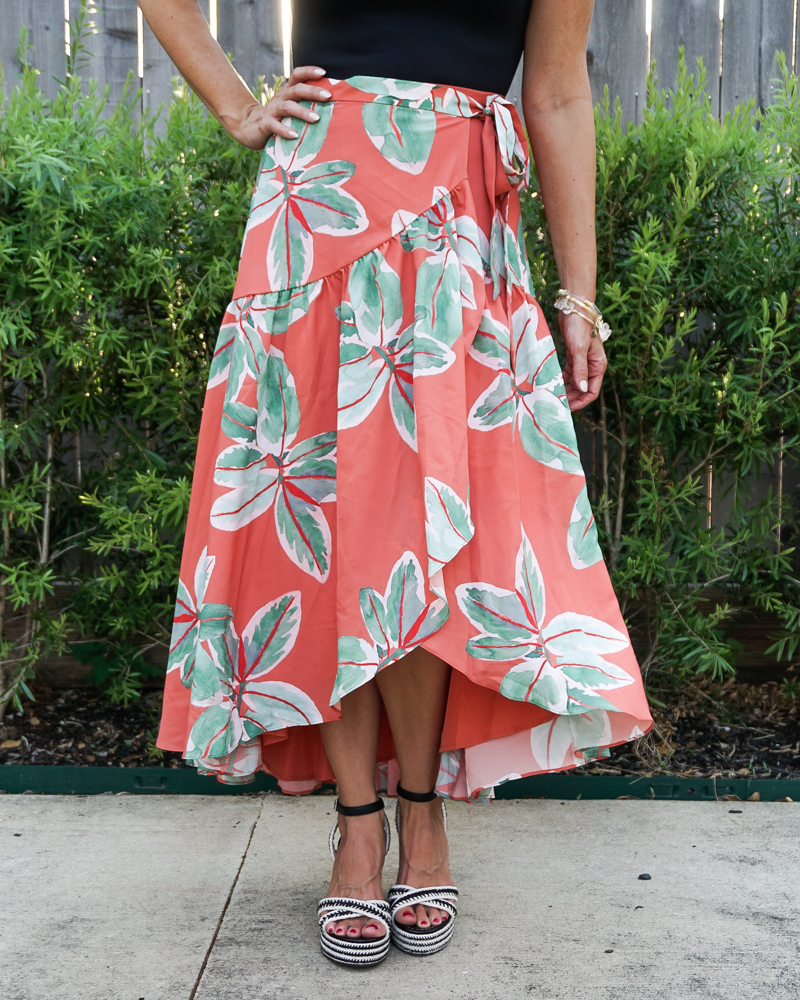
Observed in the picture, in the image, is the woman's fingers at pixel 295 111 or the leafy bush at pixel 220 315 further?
the leafy bush at pixel 220 315

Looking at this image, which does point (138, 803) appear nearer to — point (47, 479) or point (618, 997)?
point (47, 479)

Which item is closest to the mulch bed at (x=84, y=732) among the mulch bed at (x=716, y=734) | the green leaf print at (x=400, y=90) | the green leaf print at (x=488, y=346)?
the mulch bed at (x=716, y=734)

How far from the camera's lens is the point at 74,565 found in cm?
246

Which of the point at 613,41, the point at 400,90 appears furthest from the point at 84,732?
the point at 613,41

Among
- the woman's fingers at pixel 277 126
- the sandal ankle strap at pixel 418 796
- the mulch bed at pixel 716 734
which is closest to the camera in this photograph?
the woman's fingers at pixel 277 126

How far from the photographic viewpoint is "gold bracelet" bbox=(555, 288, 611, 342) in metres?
1.49

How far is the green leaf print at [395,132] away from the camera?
130 centimetres

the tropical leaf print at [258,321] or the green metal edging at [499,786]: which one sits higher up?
the tropical leaf print at [258,321]

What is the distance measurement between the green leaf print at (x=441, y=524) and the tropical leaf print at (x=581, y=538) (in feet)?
0.71

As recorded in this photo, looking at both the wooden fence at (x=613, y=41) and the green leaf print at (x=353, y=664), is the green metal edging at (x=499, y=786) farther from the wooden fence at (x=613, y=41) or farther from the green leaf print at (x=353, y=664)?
the wooden fence at (x=613, y=41)

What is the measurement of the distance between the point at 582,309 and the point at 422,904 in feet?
3.32

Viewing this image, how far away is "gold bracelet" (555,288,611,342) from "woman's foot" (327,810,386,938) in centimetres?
89

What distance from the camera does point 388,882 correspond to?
62.5 inches

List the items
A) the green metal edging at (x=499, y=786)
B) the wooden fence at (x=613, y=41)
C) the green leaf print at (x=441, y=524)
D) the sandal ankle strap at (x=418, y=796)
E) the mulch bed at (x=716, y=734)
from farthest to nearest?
the wooden fence at (x=613, y=41) → the mulch bed at (x=716, y=734) → the green metal edging at (x=499, y=786) → the sandal ankle strap at (x=418, y=796) → the green leaf print at (x=441, y=524)
